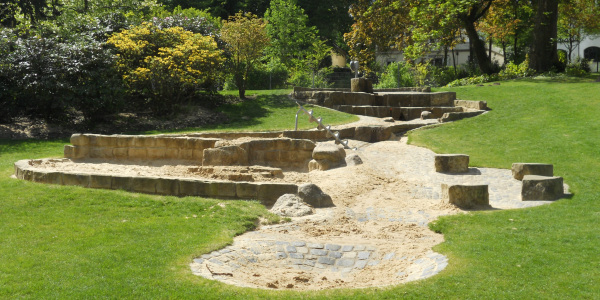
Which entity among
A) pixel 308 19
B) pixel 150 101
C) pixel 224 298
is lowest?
pixel 224 298

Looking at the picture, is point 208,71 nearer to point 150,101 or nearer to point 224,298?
point 150,101

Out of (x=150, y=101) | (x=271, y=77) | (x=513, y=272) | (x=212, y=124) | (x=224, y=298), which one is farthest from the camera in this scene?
(x=271, y=77)

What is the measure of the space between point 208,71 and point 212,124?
7.87ft

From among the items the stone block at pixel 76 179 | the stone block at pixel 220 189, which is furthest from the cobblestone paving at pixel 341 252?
the stone block at pixel 76 179

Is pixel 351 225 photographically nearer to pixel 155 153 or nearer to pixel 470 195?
pixel 470 195

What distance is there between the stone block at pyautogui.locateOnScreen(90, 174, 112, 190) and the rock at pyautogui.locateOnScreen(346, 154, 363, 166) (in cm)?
491

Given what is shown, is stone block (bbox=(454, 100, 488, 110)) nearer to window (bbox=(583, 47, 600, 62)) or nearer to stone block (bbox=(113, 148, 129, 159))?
stone block (bbox=(113, 148, 129, 159))

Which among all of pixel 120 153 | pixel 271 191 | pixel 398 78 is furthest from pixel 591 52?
pixel 271 191

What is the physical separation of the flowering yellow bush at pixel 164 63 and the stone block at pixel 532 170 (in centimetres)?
1129

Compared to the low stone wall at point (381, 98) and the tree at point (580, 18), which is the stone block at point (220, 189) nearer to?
the low stone wall at point (381, 98)

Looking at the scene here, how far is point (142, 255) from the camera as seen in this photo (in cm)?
679

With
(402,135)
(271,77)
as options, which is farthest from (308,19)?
(402,135)

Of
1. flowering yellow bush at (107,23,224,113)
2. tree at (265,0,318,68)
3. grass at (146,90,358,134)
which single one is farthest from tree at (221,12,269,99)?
tree at (265,0,318,68)

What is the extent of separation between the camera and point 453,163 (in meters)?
12.0
